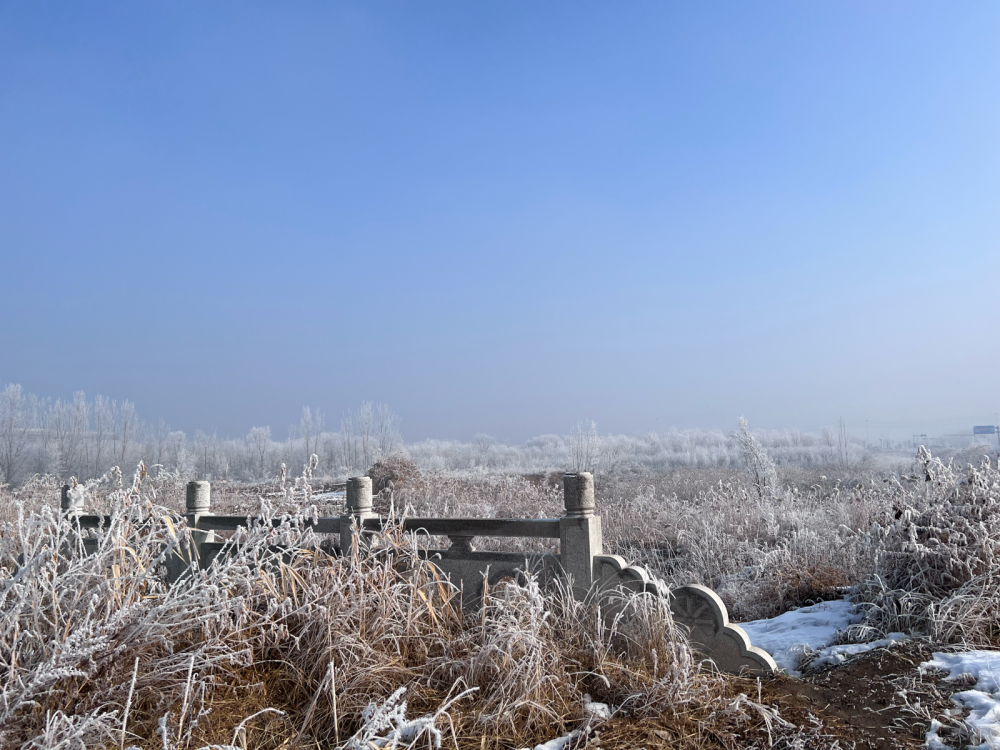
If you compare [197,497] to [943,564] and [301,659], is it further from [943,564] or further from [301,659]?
[943,564]

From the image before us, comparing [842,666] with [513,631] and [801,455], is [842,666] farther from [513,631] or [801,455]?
[801,455]

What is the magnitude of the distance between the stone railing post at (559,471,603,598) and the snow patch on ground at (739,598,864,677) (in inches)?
A: 65.5

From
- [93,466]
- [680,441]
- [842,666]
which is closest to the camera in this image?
[842,666]

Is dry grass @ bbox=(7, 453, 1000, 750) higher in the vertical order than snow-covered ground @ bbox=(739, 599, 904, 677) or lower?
higher

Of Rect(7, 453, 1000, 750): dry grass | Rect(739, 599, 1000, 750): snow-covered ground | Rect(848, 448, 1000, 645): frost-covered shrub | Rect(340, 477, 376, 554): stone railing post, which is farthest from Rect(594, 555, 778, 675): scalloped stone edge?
Rect(340, 477, 376, 554): stone railing post

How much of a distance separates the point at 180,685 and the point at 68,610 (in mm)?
771

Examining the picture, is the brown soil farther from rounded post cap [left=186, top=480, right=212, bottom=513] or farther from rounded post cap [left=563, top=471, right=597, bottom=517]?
rounded post cap [left=186, top=480, right=212, bottom=513]

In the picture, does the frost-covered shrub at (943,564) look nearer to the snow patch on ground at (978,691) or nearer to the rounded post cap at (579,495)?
the snow patch on ground at (978,691)

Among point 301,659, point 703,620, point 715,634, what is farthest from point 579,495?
point 301,659

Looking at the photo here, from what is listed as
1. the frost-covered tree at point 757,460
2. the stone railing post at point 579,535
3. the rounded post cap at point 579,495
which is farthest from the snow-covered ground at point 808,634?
the frost-covered tree at point 757,460

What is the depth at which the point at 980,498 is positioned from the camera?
5.79 m

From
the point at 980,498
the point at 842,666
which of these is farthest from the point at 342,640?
the point at 980,498

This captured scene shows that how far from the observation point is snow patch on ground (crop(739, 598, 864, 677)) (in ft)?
17.9

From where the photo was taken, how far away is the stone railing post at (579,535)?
5262mm
